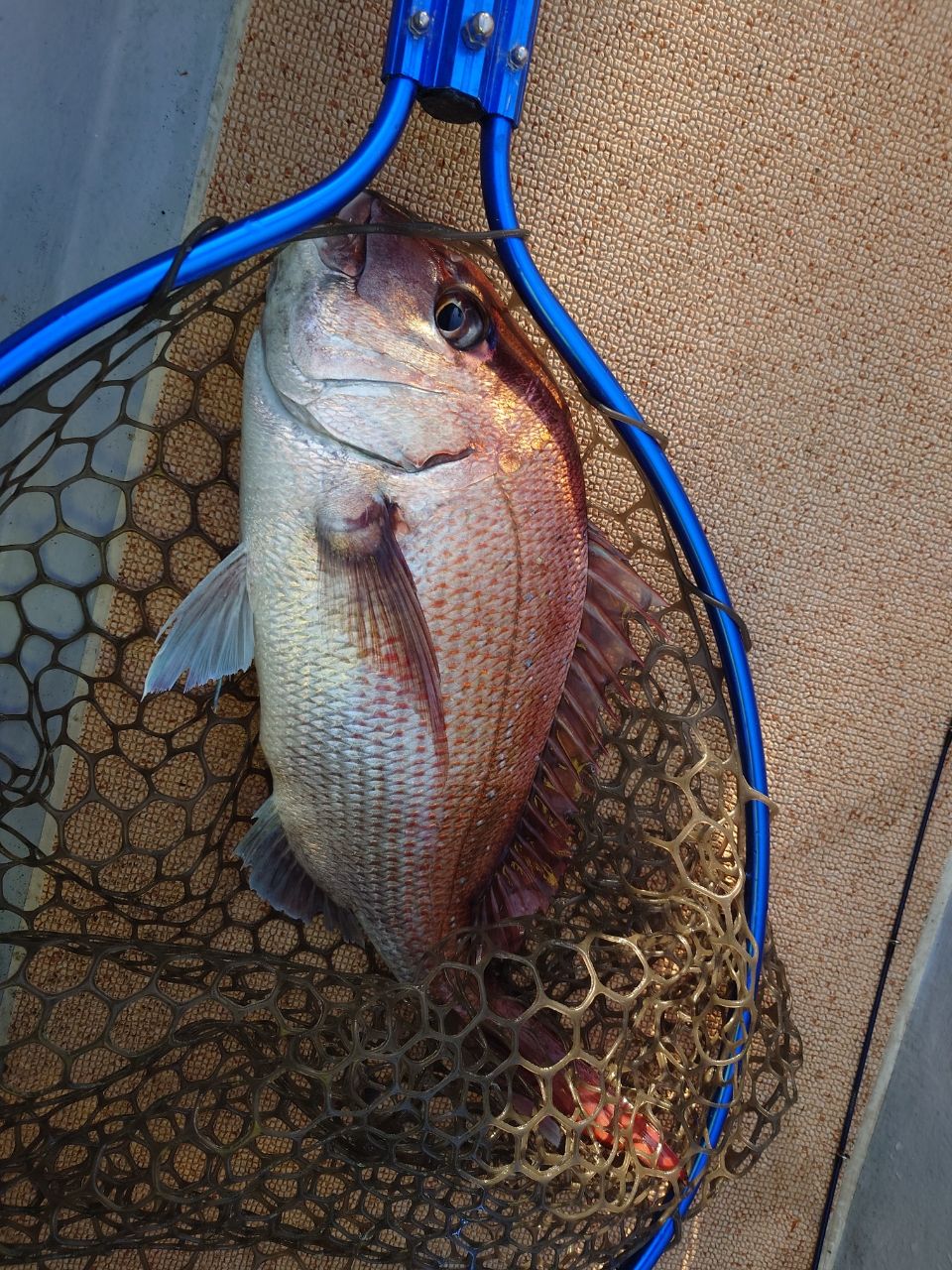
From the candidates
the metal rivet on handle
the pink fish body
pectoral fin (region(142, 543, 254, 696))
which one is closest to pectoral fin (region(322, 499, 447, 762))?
the pink fish body

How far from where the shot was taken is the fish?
3.26 ft

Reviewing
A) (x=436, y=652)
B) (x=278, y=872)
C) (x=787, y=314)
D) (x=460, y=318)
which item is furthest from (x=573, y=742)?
(x=787, y=314)

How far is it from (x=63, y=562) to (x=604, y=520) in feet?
2.38

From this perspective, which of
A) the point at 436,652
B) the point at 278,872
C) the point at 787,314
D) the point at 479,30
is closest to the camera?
the point at 479,30

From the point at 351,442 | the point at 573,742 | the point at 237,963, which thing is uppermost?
the point at 351,442

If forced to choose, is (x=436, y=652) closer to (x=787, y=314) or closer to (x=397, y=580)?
(x=397, y=580)

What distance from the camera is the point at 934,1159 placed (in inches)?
61.9

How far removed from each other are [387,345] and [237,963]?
71 centimetres

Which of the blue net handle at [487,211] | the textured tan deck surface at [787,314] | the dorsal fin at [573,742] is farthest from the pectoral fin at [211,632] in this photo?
the textured tan deck surface at [787,314]

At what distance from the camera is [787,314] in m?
1.42

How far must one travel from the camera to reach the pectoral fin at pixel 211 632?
3.49ft

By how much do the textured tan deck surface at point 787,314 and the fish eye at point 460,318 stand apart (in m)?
0.31

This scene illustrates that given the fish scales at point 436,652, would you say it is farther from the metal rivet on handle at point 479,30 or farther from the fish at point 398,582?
the metal rivet on handle at point 479,30

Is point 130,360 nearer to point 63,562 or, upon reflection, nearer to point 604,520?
point 63,562
